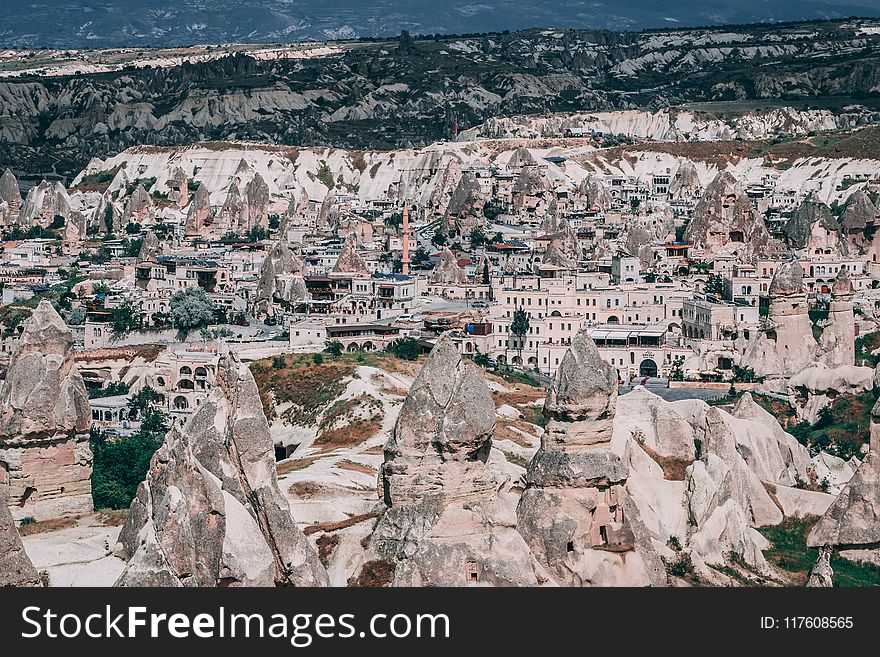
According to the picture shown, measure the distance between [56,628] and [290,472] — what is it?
2232 cm

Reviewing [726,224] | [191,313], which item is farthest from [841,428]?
[726,224]

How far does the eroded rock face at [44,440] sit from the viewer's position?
3388 cm

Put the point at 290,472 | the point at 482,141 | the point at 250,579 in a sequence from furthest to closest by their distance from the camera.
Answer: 1. the point at 482,141
2. the point at 290,472
3. the point at 250,579

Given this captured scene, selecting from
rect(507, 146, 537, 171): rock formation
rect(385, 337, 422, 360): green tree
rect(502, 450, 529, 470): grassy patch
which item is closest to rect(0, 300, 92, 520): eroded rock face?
rect(502, 450, 529, 470): grassy patch

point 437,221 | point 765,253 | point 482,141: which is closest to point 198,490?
point 765,253

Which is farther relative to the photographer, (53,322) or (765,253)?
(765,253)

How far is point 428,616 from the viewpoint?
20391 mm

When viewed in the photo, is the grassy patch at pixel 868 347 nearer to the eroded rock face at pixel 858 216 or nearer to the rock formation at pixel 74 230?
the eroded rock face at pixel 858 216

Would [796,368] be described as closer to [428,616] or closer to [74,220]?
[428,616]

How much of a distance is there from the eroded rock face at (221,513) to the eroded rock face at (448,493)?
161 cm

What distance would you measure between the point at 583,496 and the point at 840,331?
48.9 m

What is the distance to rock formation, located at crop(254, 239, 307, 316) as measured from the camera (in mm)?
92188

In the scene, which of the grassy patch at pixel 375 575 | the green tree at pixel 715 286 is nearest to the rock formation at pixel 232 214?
the green tree at pixel 715 286

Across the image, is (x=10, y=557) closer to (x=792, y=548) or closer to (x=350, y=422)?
(x=792, y=548)
